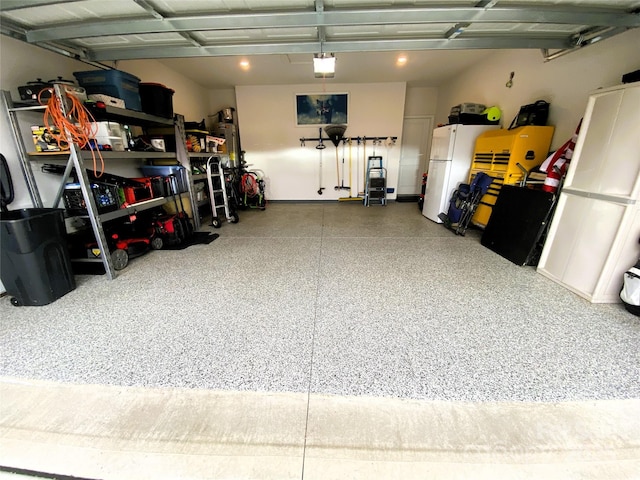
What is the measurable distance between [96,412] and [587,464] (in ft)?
7.11

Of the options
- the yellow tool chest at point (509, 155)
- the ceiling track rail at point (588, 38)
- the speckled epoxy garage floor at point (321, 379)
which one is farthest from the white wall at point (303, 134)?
the speckled epoxy garage floor at point (321, 379)

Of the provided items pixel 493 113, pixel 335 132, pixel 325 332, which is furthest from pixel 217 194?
pixel 493 113

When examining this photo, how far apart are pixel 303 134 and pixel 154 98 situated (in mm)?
3254

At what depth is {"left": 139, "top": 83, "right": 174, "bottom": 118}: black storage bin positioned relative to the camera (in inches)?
126

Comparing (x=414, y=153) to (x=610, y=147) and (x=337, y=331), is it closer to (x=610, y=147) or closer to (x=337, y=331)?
(x=610, y=147)

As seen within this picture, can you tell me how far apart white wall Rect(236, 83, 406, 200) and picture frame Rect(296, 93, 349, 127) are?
9 centimetres

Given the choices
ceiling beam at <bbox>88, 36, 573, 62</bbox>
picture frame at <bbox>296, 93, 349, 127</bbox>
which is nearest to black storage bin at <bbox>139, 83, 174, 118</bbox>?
ceiling beam at <bbox>88, 36, 573, 62</bbox>

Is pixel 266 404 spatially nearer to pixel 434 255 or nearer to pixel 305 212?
pixel 434 255

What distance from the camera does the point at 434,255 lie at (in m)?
3.01

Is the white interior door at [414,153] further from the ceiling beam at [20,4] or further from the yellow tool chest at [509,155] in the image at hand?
the ceiling beam at [20,4]

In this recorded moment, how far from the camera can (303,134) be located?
233 inches

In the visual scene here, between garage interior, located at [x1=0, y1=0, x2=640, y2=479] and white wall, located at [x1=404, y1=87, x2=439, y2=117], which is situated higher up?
white wall, located at [x1=404, y1=87, x2=439, y2=117]

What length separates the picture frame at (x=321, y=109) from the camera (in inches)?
222

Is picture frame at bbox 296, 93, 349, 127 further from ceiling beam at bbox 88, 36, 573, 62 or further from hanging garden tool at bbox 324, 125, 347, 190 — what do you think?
ceiling beam at bbox 88, 36, 573, 62
